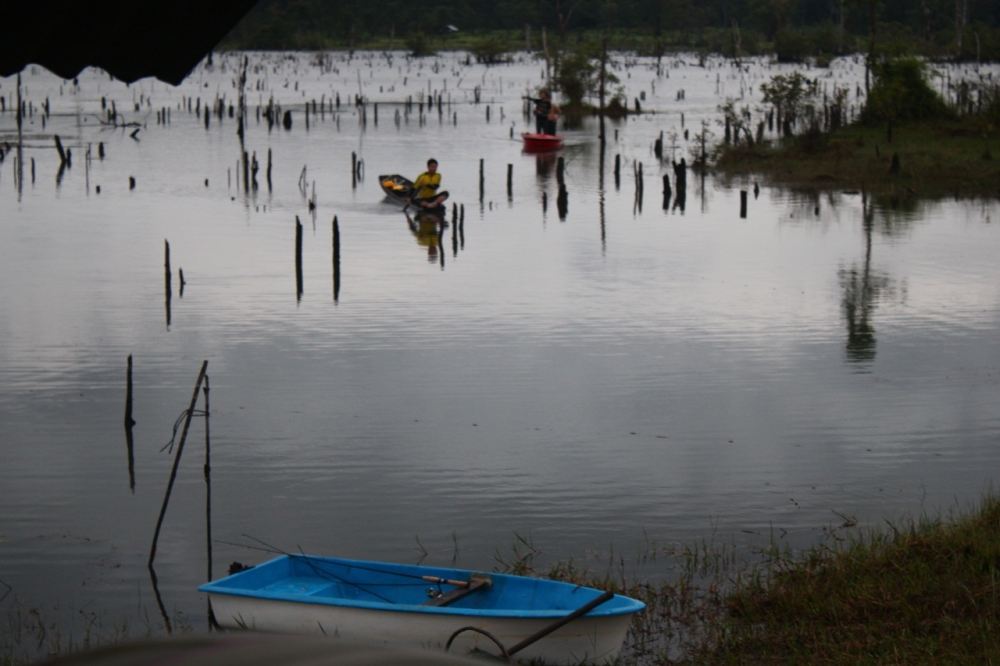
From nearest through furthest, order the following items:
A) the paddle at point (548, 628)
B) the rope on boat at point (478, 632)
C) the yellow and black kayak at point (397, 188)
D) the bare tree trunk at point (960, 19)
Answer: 1. the rope on boat at point (478, 632)
2. the paddle at point (548, 628)
3. the yellow and black kayak at point (397, 188)
4. the bare tree trunk at point (960, 19)

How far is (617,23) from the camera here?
153 meters

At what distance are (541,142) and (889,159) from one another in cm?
1502

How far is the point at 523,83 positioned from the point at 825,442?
9765 centimetres

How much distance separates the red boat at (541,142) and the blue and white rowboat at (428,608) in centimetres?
4420

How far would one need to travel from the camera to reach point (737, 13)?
6102 inches

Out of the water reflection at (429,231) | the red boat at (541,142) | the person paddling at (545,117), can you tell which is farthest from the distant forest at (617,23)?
the water reflection at (429,231)

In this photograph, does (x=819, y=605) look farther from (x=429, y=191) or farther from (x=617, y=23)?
(x=617, y=23)

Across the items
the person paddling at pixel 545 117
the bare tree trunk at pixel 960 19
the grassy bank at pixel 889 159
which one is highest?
the bare tree trunk at pixel 960 19

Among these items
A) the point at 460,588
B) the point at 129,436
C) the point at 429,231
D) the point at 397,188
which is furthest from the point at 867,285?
the point at 460,588

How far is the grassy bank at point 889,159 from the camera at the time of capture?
129ft

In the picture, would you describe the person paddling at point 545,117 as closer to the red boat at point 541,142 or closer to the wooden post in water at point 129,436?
the red boat at point 541,142

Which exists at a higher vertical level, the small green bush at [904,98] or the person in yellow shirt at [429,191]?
the small green bush at [904,98]

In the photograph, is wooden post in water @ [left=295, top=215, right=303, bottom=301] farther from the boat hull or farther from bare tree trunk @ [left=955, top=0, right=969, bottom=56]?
bare tree trunk @ [left=955, top=0, right=969, bottom=56]

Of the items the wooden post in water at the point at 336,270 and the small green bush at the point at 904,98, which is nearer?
the wooden post in water at the point at 336,270
